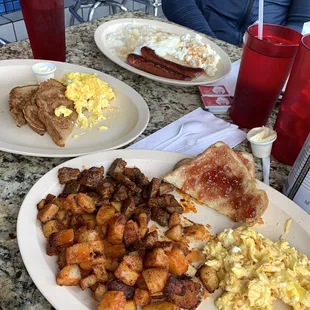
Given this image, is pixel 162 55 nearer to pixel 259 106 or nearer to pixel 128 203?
pixel 259 106

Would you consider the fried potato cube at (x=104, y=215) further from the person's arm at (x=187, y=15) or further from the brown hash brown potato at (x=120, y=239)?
the person's arm at (x=187, y=15)

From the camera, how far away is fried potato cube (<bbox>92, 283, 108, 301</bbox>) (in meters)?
0.94

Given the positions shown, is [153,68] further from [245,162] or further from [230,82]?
[245,162]

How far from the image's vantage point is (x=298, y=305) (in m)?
0.97

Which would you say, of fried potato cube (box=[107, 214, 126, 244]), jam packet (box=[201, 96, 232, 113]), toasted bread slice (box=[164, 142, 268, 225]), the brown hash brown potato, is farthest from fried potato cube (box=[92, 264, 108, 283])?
jam packet (box=[201, 96, 232, 113])

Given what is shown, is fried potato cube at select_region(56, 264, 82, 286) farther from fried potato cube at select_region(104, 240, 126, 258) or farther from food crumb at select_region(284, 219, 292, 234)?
food crumb at select_region(284, 219, 292, 234)

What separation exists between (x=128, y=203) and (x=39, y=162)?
447mm

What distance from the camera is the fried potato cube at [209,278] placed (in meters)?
1.01

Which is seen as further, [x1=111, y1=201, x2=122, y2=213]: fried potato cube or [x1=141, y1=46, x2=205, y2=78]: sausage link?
[x1=141, y1=46, x2=205, y2=78]: sausage link

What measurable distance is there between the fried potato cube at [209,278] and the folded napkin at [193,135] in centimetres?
Result: 57

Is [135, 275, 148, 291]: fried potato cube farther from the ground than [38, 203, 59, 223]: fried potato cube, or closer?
closer

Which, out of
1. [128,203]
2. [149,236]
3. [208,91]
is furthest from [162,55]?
[149,236]

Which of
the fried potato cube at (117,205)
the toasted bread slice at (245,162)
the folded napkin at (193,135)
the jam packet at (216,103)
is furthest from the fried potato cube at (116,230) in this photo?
the jam packet at (216,103)

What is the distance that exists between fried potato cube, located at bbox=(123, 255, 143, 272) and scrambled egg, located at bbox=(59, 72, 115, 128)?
0.76m
